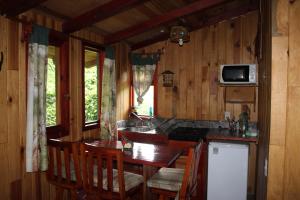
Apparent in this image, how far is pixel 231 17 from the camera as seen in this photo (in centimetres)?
363

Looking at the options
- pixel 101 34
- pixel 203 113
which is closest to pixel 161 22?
pixel 101 34

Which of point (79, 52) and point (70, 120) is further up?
point (79, 52)

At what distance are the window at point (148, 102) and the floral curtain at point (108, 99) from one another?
0.99 m

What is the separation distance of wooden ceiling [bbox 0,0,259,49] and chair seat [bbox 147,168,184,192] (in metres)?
1.80

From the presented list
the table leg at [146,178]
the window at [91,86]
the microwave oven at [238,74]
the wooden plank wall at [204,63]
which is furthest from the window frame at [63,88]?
the microwave oven at [238,74]

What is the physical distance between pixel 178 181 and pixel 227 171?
3.62 feet

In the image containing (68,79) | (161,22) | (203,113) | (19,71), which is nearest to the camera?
(19,71)

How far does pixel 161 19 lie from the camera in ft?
10.0

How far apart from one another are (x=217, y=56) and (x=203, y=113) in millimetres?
961

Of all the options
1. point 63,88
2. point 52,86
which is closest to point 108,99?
point 63,88

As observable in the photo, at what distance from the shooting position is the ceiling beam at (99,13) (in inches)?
94.5

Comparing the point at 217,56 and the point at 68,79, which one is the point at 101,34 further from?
the point at 217,56

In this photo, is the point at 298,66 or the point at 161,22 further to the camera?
the point at 161,22

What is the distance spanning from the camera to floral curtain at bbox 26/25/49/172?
7.30 ft
